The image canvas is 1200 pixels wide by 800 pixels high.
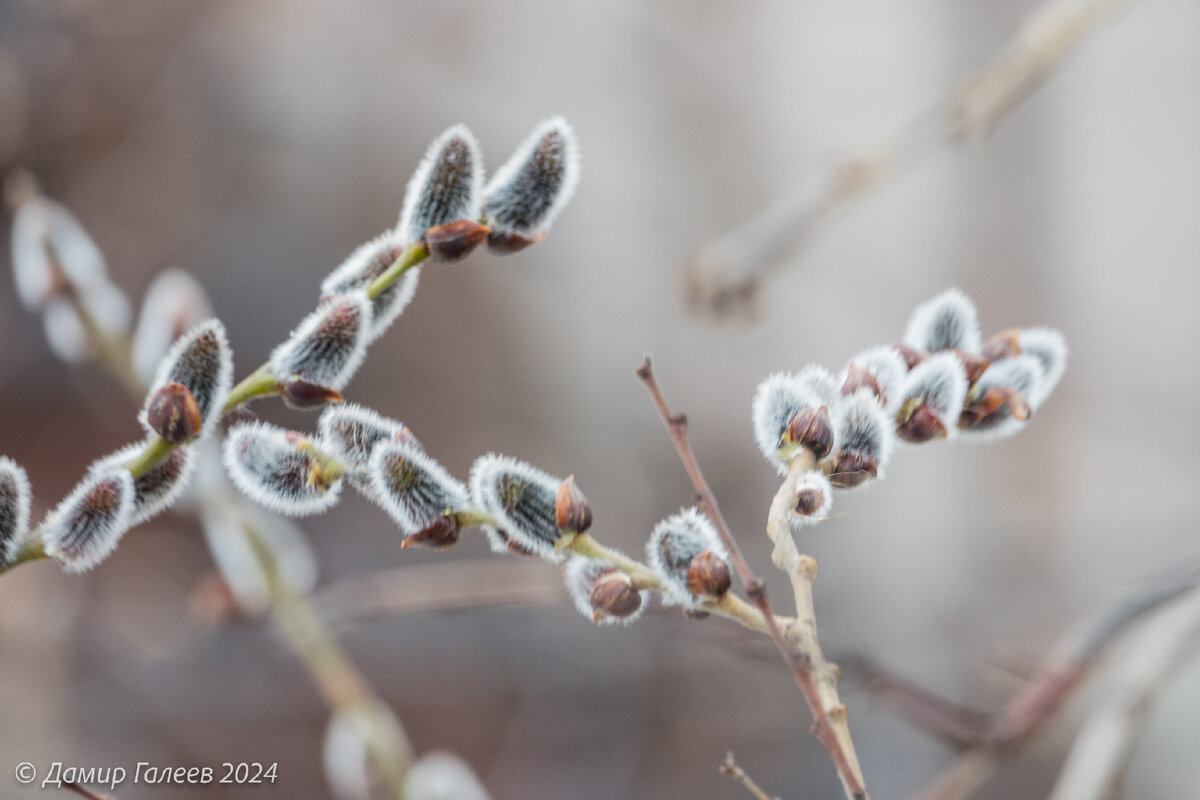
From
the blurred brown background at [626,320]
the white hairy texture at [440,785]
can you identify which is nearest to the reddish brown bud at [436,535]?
the white hairy texture at [440,785]

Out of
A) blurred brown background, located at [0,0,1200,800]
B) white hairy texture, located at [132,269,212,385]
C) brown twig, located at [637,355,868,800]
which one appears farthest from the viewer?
blurred brown background, located at [0,0,1200,800]

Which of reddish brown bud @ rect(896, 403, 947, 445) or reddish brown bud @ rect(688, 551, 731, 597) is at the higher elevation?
reddish brown bud @ rect(896, 403, 947, 445)

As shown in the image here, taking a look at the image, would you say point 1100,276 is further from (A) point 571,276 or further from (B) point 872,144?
(B) point 872,144

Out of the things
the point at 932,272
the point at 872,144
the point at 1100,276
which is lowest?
the point at 872,144

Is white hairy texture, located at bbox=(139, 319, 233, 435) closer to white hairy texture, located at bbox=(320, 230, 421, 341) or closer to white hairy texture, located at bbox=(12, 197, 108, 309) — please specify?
white hairy texture, located at bbox=(320, 230, 421, 341)

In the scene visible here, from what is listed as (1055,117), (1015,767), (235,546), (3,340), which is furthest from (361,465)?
(1055,117)

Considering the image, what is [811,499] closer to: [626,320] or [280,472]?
[280,472]

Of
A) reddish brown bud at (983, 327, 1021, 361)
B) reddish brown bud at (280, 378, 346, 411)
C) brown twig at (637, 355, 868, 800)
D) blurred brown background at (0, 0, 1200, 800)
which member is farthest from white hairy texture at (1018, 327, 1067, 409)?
blurred brown background at (0, 0, 1200, 800)

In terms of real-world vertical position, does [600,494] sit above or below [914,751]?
above
